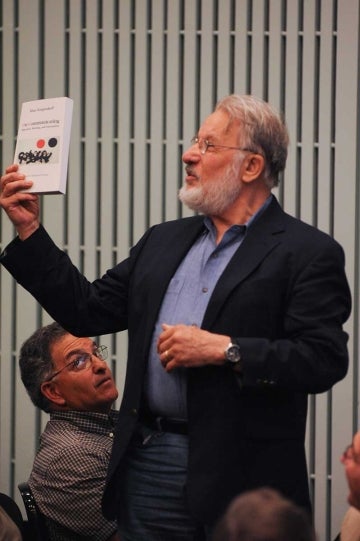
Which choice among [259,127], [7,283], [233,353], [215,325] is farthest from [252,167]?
[7,283]

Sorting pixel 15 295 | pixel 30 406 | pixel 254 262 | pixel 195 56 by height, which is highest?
pixel 195 56

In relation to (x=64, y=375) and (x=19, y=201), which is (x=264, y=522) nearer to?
(x=19, y=201)

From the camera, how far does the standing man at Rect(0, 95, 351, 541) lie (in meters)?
3.69

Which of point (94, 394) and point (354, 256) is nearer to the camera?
point (94, 394)

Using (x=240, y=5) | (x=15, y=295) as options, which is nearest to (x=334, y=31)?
(x=240, y=5)

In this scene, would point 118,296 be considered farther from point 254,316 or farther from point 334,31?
point 334,31

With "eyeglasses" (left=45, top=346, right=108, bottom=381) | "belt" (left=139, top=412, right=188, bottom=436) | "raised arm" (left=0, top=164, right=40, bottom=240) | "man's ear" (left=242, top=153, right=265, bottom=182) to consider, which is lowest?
"eyeglasses" (left=45, top=346, right=108, bottom=381)

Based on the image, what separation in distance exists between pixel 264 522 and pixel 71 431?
82.9 inches

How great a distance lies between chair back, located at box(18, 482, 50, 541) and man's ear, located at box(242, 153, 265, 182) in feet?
4.65

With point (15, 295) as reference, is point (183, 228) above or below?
above

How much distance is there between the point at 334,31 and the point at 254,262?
102 inches

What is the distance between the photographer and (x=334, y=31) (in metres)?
6.09

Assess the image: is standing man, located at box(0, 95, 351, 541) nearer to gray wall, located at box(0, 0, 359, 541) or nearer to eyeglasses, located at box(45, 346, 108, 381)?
eyeglasses, located at box(45, 346, 108, 381)

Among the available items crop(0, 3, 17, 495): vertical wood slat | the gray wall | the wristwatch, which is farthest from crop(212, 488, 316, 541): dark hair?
crop(0, 3, 17, 495): vertical wood slat
